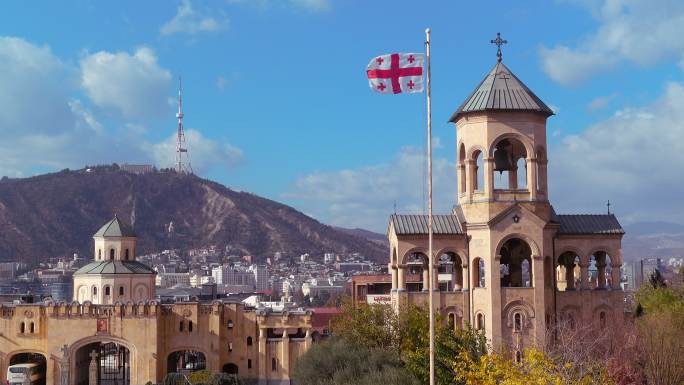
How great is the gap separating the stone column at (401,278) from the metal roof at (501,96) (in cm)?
777

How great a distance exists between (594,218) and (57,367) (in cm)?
3364

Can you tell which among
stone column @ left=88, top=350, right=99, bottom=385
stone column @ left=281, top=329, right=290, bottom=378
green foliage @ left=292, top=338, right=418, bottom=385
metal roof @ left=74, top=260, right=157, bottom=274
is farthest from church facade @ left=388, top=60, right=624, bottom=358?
metal roof @ left=74, top=260, right=157, bottom=274

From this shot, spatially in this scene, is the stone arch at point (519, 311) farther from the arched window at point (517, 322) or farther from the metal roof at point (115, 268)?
the metal roof at point (115, 268)

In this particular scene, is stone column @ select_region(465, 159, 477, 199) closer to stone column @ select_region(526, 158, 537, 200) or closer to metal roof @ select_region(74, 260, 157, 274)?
stone column @ select_region(526, 158, 537, 200)

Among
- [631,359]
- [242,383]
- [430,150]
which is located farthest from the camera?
[242,383]

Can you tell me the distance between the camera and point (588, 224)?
40344 mm

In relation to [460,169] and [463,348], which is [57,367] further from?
[463,348]

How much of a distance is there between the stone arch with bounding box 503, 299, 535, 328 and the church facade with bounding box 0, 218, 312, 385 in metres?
19.0

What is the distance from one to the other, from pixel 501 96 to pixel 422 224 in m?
7.01

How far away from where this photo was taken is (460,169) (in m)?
40.4

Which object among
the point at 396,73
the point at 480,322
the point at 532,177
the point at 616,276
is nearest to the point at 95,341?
the point at 480,322

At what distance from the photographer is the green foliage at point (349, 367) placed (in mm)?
29625

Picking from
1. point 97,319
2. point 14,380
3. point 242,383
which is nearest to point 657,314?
point 242,383

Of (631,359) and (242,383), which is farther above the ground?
(631,359)
